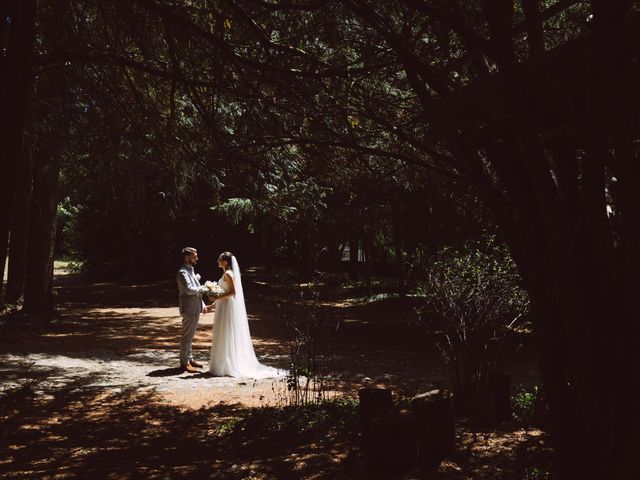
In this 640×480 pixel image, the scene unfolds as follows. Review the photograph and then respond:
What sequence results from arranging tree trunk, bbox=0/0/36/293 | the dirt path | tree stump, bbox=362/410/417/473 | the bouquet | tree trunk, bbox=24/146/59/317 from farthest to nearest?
tree trunk, bbox=24/146/59/317 → the bouquet → the dirt path → tree stump, bbox=362/410/417/473 → tree trunk, bbox=0/0/36/293

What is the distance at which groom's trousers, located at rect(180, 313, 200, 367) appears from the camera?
34.2 ft

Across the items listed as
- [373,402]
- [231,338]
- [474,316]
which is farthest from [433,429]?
[231,338]

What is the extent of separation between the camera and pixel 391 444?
559 centimetres

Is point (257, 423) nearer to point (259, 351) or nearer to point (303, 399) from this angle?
point (303, 399)

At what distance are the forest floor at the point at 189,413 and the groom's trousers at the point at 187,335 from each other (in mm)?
336

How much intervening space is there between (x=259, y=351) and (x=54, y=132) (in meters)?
6.31

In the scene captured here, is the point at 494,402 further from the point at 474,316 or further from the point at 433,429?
the point at 433,429

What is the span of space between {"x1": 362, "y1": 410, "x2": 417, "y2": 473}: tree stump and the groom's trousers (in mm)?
5372

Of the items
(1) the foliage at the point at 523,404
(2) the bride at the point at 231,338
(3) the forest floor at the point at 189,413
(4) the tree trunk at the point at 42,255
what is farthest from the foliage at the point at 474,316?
(4) the tree trunk at the point at 42,255

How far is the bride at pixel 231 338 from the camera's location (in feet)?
34.3

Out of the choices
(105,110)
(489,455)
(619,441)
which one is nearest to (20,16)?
(105,110)

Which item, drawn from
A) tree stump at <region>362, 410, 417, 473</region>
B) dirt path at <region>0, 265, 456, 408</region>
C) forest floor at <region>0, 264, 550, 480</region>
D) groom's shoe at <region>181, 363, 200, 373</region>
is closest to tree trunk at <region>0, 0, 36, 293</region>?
forest floor at <region>0, 264, 550, 480</region>

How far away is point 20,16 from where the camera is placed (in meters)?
Answer: 4.45

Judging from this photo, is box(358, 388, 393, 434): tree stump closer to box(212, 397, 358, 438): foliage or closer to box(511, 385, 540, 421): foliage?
box(212, 397, 358, 438): foliage
